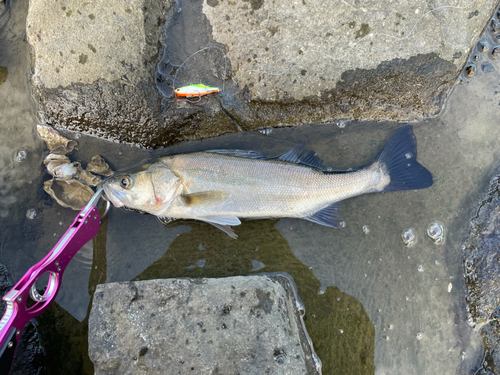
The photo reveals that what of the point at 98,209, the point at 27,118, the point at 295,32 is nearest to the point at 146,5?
the point at 295,32

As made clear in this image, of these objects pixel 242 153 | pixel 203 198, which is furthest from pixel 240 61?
pixel 203 198

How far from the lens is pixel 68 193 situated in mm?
3818

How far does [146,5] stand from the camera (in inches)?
141

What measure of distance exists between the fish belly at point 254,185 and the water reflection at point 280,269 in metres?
0.36

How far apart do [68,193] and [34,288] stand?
3.86 feet

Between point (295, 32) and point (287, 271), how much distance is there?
2.69 metres

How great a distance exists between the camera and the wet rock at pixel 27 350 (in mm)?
3518

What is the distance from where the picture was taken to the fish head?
340cm

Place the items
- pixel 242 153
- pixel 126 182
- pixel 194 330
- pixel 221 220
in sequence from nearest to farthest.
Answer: pixel 194 330 → pixel 126 182 → pixel 221 220 → pixel 242 153

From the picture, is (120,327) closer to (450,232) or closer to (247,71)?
(247,71)

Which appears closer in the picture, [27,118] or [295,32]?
[295,32]

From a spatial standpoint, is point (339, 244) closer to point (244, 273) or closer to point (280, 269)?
point (280, 269)

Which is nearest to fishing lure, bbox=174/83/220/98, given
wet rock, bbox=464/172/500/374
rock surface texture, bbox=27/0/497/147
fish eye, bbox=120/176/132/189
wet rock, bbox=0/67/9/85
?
rock surface texture, bbox=27/0/497/147

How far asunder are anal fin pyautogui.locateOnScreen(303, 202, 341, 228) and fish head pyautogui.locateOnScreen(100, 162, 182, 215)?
1524 mm
